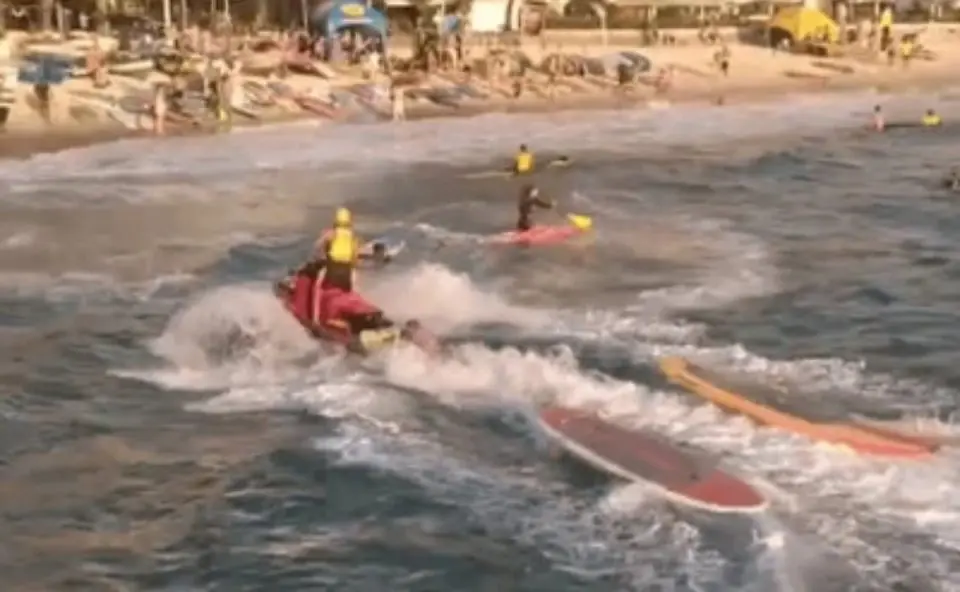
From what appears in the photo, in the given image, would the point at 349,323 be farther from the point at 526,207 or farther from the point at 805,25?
the point at 805,25

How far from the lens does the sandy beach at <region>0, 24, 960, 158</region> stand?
4578 cm

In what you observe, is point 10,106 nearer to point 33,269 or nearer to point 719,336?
point 33,269

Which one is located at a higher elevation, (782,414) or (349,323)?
(349,323)

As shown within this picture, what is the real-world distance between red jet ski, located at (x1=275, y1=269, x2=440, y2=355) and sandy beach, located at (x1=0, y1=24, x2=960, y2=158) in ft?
75.0

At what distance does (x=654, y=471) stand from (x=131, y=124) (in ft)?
108

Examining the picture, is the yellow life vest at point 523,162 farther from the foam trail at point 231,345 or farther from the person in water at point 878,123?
the person in water at point 878,123

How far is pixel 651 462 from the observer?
16.4m

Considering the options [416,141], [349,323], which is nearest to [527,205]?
[349,323]

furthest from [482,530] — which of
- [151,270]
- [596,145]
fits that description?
[596,145]

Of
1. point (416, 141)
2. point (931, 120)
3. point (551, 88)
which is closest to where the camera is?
point (416, 141)

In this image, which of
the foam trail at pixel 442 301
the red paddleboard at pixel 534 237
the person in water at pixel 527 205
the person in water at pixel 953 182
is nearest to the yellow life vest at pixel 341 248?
the foam trail at pixel 442 301

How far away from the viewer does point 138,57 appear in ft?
165

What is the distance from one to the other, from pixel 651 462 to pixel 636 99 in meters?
41.2

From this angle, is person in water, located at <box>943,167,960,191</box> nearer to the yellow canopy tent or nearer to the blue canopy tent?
the blue canopy tent
